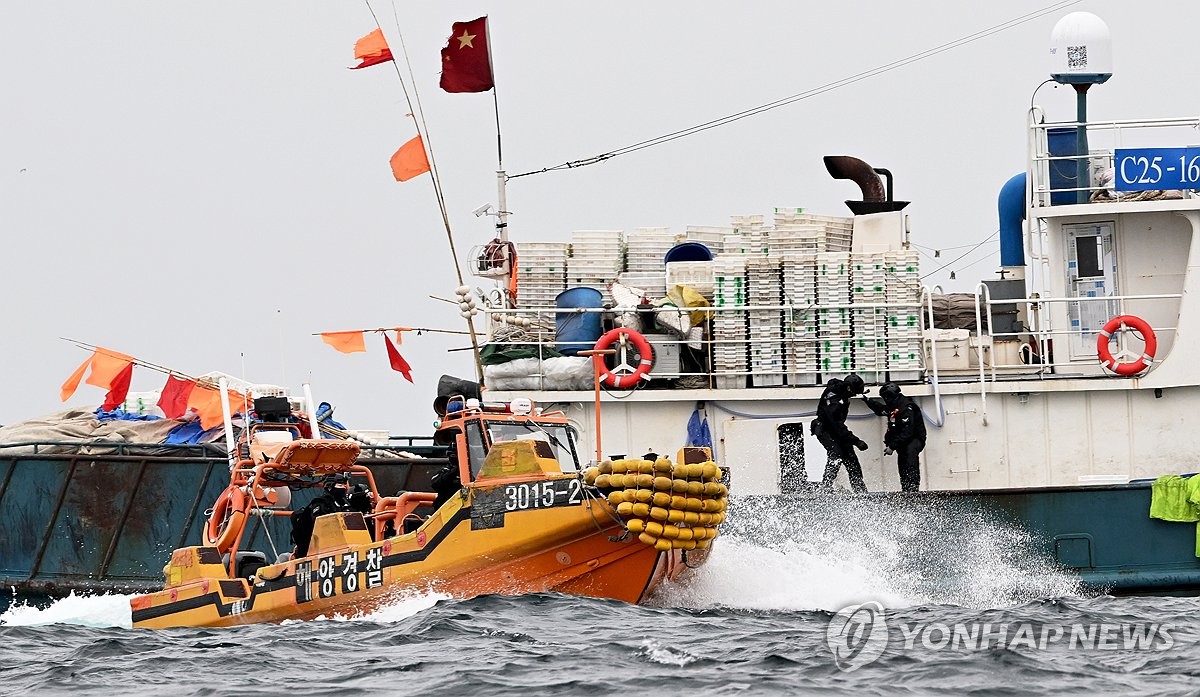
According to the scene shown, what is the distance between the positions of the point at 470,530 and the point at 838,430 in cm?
529

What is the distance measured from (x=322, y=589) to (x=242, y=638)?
1.30 m

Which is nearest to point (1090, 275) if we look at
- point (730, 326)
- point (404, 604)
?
point (730, 326)

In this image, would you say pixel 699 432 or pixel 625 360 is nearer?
pixel 625 360

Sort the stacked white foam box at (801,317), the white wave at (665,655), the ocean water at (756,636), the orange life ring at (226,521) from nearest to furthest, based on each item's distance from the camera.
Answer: the ocean water at (756,636) < the white wave at (665,655) < the orange life ring at (226,521) < the stacked white foam box at (801,317)

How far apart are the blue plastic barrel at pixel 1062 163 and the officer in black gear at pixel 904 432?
305cm

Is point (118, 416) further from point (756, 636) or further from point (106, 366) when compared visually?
point (756, 636)

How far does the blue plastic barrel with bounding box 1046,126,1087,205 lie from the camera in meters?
19.7

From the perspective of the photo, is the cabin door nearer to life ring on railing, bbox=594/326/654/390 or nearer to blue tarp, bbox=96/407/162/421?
life ring on railing, bbox=594/326/654/390

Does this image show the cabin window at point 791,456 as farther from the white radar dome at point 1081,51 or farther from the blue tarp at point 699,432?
the white radar dome at point 1081,51

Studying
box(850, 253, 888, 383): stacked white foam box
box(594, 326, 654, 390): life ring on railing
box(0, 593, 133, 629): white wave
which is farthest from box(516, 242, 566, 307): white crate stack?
box(0, 593, 133, 629): white wave

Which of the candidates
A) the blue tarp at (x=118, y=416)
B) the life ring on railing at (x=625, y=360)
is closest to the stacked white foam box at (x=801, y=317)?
the life ring on railing at (x=625, y=360)

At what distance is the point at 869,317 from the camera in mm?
19016

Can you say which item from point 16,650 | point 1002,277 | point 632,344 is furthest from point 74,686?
point 1002,277

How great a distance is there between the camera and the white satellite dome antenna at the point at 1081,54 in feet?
66.2
